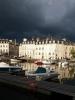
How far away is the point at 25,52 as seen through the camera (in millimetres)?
185875

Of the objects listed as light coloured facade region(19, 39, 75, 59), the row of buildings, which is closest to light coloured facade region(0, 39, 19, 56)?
the row of buildings

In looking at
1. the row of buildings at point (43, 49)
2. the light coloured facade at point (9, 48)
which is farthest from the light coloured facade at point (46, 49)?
the light coloured facade at point (9, 48)

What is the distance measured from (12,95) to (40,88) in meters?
1.35

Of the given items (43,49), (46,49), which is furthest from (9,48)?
(46,49)

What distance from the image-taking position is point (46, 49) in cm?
17350

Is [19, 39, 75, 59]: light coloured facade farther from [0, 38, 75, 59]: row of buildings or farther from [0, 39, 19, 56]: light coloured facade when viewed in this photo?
[0, 39, 19, 56]: light coloured facade

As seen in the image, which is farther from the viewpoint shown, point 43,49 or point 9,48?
point 9,48

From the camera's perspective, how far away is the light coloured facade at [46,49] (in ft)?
561

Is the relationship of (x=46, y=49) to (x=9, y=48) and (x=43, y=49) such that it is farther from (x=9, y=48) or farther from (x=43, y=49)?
(x=9, y=48)

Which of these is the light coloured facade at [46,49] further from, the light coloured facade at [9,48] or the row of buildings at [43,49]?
the light coloured facade at [9,48]

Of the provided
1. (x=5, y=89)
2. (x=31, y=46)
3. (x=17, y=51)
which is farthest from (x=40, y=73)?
(x=17, y=51)

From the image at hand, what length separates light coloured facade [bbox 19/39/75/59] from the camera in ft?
561

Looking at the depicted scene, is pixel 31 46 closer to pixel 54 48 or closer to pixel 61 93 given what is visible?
pixel 54 48

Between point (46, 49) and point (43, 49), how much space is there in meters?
2.52
